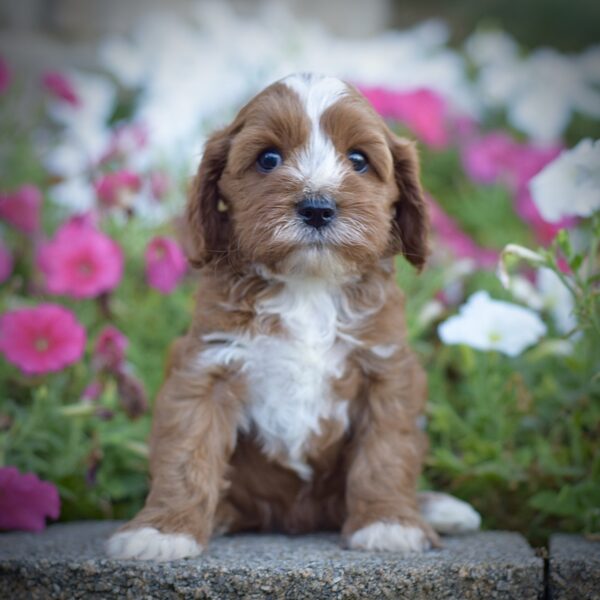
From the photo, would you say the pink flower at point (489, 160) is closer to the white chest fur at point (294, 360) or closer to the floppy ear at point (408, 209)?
the floppy ear at point (408, 209)

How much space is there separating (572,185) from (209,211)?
150 cm

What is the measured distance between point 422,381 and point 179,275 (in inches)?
69.4

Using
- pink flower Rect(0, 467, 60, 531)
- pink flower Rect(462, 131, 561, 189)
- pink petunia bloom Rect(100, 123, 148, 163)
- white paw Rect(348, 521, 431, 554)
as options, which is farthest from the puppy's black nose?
pink flower Rect(462, 131, 561, 189)

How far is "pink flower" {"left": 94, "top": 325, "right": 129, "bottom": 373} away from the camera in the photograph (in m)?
4.16

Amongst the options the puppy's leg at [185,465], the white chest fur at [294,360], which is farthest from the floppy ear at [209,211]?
the puppy's leg at [185,465]

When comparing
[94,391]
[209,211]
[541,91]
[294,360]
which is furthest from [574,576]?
[541,91]

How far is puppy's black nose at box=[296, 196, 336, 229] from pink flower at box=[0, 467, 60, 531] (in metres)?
1.55

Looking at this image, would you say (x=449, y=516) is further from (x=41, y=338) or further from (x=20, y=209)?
(x=20, y=209)

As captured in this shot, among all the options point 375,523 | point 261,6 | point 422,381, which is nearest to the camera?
point 375,523

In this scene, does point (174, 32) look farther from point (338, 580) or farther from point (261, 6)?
point (338, 580)

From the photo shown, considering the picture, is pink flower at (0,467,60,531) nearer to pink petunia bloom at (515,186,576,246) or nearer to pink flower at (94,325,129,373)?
pink flower at (94,325,129,373)

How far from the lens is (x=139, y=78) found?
805 cm

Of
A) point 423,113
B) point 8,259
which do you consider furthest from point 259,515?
point 423,113

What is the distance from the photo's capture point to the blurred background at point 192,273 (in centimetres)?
412
